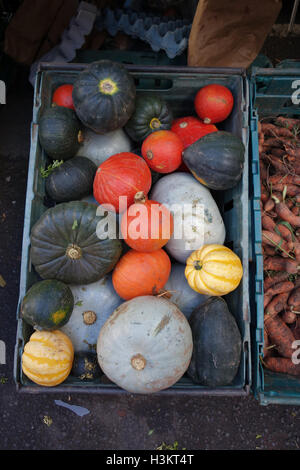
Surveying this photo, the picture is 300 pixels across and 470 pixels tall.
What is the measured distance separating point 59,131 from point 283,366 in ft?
8.77

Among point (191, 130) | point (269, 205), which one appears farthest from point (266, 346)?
point (191, 130)

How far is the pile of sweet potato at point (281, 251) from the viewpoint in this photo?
10.2ft

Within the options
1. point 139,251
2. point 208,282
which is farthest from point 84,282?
point 208,282

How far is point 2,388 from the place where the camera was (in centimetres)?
363

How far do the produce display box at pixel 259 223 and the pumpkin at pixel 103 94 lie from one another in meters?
1.11

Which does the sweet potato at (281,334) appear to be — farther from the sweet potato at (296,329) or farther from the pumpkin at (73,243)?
the pumpkin at (73,243)

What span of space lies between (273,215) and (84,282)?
5.86ft

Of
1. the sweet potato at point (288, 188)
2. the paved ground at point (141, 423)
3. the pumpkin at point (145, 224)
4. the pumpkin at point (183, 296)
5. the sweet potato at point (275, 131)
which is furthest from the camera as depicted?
the paved ground at point (141, 423)

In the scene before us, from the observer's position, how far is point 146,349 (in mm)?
2309

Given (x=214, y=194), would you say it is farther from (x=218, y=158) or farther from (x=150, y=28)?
(x=150, y=28)

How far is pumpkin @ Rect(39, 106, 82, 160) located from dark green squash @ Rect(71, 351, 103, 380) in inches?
61.9

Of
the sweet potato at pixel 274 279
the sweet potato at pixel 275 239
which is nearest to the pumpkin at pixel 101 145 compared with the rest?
the sweet potato at pixel 275 239

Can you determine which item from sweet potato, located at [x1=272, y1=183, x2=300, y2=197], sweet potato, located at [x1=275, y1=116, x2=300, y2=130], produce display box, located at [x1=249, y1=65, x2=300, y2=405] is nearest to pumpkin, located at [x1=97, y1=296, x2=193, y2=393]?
produce display box, located at [x1=249, y1=65, x2=300, y2=405]

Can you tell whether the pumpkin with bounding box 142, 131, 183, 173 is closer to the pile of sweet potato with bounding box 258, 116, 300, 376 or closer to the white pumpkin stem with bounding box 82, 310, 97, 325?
the pile of sweet potato with bounding box 258, 116, 300, 376
